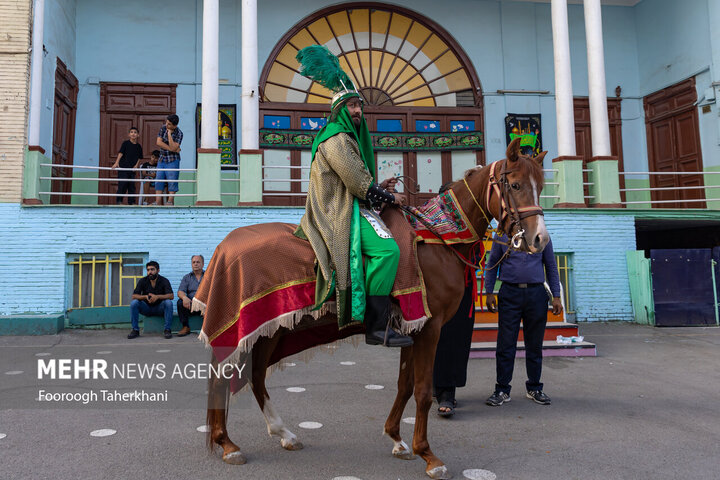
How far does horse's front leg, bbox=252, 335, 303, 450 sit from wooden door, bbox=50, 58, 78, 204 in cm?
861

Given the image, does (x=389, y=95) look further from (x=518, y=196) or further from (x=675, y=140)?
(x=518, y=196)

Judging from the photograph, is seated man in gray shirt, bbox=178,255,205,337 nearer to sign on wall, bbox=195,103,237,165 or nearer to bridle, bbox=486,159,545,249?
sign on wall, bbox=195,103,237,165

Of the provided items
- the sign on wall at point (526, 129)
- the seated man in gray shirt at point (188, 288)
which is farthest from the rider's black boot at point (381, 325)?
the sign on wall at point (526, 129)

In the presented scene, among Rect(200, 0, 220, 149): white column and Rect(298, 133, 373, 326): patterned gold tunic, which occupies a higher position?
Rect(200, 0, 220, 149): white column

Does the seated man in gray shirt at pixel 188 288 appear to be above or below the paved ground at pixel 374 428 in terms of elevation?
above

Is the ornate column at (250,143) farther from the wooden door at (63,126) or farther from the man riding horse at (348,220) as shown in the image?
the man riding horse at (348,220)

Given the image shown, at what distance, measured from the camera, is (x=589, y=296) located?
9.69 metres

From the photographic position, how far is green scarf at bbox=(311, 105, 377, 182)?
3.19m

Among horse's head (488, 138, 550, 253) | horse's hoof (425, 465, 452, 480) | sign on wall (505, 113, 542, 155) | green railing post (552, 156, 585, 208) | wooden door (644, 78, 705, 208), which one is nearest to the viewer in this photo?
horse's hoof (425, 465, 452, 480)

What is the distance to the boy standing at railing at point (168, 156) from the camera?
898 cm

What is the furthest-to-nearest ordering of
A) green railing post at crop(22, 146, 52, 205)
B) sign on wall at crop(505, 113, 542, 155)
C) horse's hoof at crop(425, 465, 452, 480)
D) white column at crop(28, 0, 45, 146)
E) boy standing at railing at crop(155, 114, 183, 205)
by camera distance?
sign on wall at crop(505, 113, 542, 155) < boy standing at railing at crop(155, 114, 183, 205) < white column at crop(28, 0, 45, 146) < green railing post at crop(22, 146, 52, 205) < horse's hoof at crop(425, 465, 452, 480)

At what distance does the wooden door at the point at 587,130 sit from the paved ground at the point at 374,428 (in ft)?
27.2

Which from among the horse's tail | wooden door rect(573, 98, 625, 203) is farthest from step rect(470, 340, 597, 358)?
wooden door rect(573, 98, 625, 203)

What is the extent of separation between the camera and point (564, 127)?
10.3m
